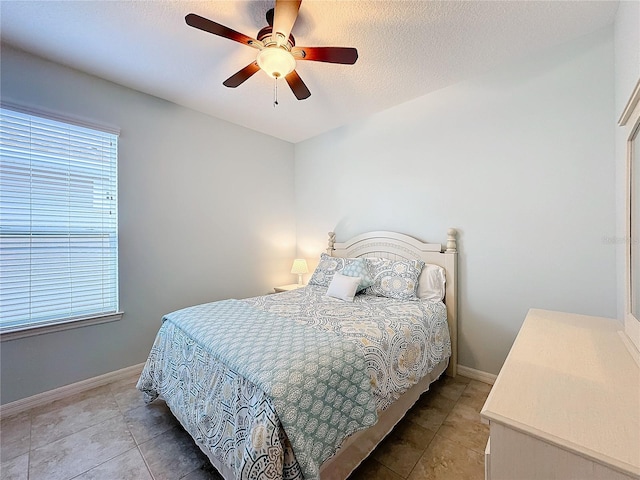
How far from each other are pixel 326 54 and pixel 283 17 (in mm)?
305

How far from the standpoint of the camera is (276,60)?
1.64 m

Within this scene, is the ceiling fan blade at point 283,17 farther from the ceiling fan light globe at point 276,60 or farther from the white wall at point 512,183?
the white wall at point 512,183

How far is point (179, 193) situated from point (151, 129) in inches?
26.3

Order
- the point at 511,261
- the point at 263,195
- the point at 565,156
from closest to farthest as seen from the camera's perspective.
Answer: the point at 565,156 < the point at 511,261 < the point at 263,195

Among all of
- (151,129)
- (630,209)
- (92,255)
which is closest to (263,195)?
(151,129)

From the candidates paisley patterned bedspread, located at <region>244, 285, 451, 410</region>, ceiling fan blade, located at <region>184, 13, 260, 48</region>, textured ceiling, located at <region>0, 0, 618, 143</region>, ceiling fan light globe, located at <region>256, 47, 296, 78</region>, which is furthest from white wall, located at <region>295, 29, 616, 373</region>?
ceiling fan blade, located at <region>184, 13, 260, 48</region>

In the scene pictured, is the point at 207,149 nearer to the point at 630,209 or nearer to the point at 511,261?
the point at 511,261

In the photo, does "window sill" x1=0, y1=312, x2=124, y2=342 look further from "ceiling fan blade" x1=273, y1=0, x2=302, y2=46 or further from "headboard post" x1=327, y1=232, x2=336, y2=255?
"ceiling fan blade" x1=273, y1=0, x2=302, y2=46

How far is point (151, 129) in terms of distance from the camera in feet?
9.02

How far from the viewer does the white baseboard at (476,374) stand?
2400 mm

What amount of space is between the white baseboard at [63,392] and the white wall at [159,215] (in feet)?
0.14

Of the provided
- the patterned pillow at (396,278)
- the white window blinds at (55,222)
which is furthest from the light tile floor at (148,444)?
the patterned pillow at (396,278)

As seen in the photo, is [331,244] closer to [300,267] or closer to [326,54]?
[300,267]

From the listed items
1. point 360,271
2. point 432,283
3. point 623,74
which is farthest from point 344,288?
point 623,74
